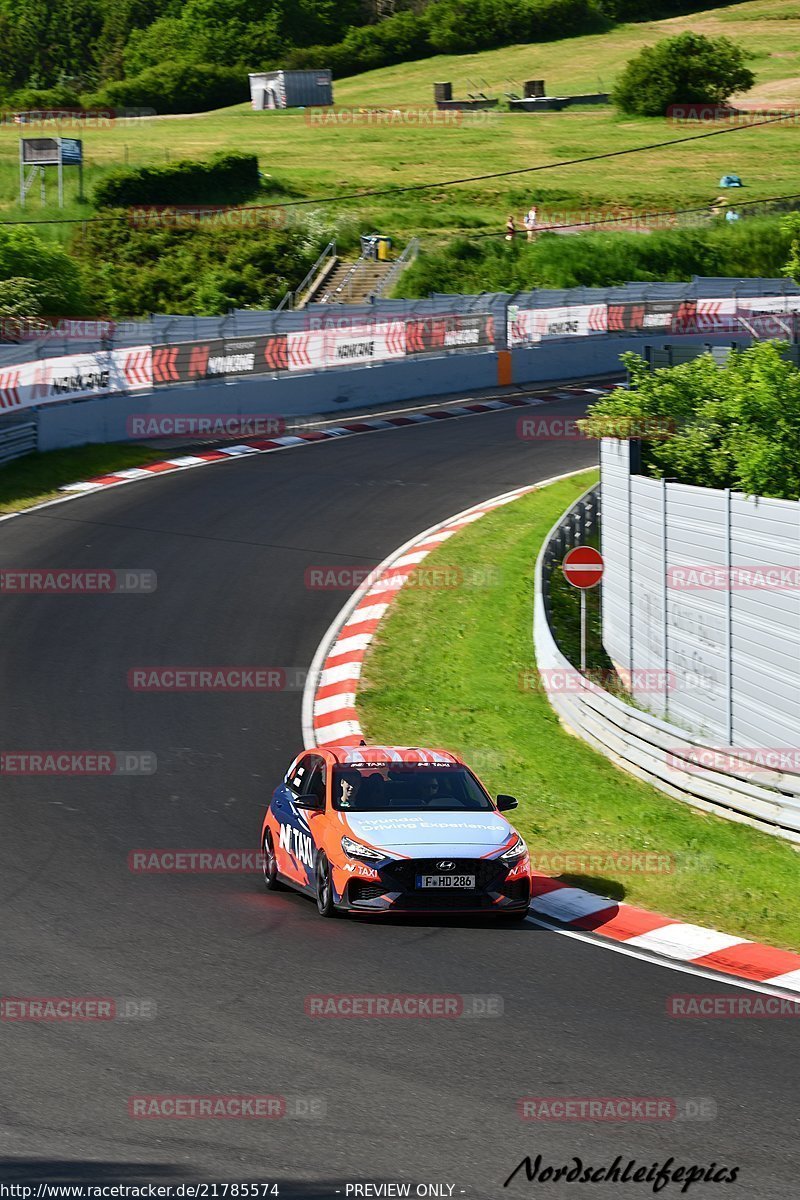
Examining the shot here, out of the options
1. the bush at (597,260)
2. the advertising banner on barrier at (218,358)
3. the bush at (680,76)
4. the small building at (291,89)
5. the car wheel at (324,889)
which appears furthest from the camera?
the small building at (291,89)

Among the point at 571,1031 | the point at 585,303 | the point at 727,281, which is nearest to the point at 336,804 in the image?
the point at 571,1031

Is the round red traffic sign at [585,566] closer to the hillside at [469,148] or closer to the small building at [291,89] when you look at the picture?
the hillside at [469,148]

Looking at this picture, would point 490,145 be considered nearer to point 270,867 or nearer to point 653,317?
A: point 653,317

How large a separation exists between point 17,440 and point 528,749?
1633 cm

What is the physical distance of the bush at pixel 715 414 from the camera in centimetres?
2028

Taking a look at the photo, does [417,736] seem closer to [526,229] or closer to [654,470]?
[654,470]

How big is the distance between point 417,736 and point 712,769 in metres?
3.96

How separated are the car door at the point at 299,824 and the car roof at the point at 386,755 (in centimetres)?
20

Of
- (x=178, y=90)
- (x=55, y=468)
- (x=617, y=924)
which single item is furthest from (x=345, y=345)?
(x=178, y=90)

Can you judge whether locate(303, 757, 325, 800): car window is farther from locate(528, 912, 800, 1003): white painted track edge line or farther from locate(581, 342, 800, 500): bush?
locate(581, 342, 800, 500): bush

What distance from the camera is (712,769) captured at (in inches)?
620

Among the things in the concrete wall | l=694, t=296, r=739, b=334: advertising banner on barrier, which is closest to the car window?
the concrete wall

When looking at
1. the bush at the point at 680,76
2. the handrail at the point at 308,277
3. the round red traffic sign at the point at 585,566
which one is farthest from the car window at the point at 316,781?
the bush at the point at 680,76

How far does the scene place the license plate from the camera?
12039mm
